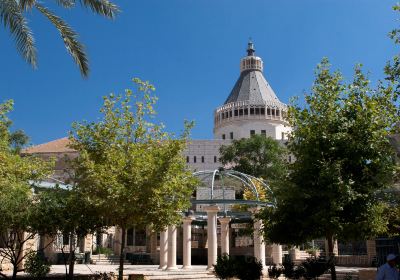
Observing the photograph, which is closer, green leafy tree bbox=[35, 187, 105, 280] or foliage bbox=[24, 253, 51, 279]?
green leafy tree bbox=[35, 187, 105, 280]

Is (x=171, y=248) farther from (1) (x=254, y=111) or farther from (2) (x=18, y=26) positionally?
(1) (x=254, y=111)

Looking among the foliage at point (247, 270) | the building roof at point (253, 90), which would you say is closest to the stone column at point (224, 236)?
the foliage at point (247, 270)

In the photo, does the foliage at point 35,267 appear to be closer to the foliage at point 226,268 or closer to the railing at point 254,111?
the foliage at point 226,268

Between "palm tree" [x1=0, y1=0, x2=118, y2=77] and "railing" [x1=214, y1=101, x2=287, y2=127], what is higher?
"railing" [x1=214, y1=101, x2=287, y2=127]

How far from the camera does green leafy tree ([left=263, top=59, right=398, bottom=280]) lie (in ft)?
45.9

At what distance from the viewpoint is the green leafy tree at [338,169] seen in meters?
14.0

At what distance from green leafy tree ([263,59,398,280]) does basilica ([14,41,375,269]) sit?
57.8 inches

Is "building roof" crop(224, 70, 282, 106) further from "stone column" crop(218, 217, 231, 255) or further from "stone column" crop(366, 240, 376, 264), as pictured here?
"stone column" crop(218, 217, 231, 255)

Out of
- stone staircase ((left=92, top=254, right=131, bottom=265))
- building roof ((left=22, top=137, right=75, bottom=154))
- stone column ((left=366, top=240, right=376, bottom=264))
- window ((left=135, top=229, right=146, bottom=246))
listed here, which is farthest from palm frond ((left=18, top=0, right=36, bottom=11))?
building roof ((left=22, top=137, right=75, bottom=154))

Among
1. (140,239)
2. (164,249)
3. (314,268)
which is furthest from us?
(140,239)

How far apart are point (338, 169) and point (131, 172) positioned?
771 cm

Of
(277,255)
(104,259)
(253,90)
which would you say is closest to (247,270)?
(277,255)

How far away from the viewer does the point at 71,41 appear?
48.8 feet

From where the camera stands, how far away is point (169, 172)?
59.1 ft
